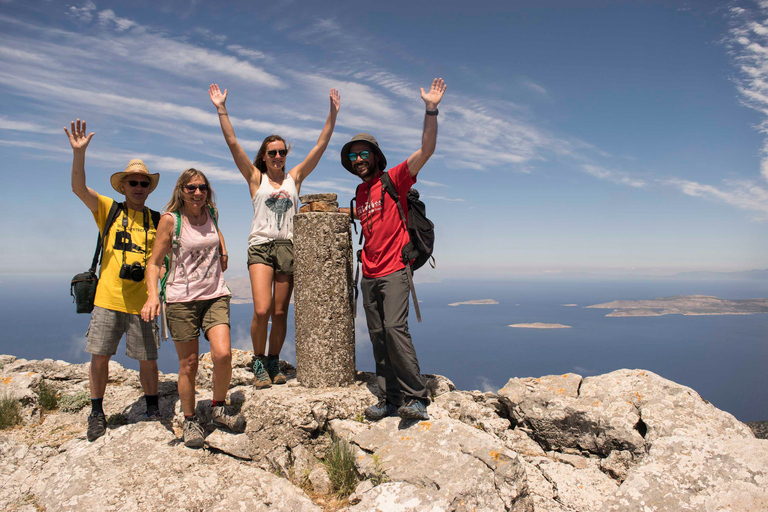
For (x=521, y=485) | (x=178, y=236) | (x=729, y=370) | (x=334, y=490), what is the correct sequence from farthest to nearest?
(x=729, y=370) < (x=178, y=236) < (x=334, y=490) < (x=521, y=485)

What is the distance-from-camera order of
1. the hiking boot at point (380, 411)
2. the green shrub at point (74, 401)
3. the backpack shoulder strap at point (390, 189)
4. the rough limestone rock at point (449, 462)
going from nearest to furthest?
the rough limestone rock at point (449, 462) → the backpack shoulder strap at point (390, 189) → the hiking boot at point (380, 411) → the green shrub at point (74, 401)

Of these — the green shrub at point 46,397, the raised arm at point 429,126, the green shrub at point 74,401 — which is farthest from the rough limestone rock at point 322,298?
the green shrub at point 46,397

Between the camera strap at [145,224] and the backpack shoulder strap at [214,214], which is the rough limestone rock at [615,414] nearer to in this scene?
the backpack shoulder strap at [214,214]

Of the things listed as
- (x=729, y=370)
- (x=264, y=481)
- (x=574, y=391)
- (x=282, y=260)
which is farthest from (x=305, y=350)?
(x=729, y=370)

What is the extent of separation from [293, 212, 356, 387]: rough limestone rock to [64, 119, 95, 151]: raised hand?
2.72 meters

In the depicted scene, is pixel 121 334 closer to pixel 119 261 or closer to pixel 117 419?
pixel 119 261

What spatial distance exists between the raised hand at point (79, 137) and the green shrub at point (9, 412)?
4.45 meters

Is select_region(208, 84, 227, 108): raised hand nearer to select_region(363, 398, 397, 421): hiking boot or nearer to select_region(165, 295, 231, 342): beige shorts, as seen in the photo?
select_region(165, 295, 231, 342): beige shorts

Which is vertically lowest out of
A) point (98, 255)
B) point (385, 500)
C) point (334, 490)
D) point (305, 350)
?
point (334, 490)

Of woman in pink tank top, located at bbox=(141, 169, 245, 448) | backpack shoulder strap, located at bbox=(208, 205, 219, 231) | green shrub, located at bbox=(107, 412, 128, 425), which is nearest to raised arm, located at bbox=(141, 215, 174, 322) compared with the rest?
woman in pink tank top, located at bbox=(141, 169, 245, 448)

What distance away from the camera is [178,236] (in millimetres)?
4801

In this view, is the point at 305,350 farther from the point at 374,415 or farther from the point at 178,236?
the point at 178,236

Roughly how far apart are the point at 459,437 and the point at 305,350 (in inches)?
97.9

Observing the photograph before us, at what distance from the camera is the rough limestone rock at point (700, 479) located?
393cm
